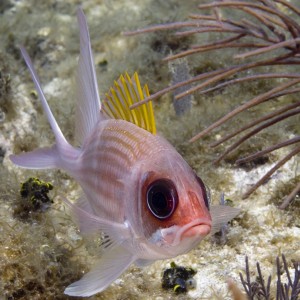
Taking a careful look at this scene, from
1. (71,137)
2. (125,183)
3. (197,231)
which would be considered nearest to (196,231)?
(197,231)

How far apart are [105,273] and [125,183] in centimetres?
44

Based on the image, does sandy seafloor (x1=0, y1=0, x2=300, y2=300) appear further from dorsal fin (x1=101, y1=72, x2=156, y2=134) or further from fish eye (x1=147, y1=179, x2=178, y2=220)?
fish eye (x1=147, y1=179, x2=178, y2=220)

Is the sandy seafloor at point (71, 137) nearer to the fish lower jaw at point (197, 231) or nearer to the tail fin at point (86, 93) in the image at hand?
the tail fin at point (86, 93)

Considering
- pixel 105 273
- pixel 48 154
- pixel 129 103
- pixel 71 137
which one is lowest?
pixel 71 137

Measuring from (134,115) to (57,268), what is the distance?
47.9 inches

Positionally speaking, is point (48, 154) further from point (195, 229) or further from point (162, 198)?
point (195, 229)

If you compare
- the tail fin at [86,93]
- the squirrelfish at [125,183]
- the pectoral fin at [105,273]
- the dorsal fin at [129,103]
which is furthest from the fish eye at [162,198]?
the tail fin at [86,93]

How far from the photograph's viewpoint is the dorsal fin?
209 cm

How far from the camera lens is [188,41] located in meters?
5.34

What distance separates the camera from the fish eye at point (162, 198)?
5.22ft

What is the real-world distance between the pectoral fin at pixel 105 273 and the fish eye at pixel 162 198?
36cm

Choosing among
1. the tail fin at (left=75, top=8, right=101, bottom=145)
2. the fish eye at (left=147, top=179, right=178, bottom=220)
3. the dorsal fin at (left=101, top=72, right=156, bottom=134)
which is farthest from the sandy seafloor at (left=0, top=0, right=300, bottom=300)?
the fish eye at (left=147, top=179, right=178, bottom=220)

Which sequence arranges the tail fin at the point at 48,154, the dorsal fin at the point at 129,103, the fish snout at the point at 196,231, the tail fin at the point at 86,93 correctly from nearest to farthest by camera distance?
the fish snout at the point at 196,231 → the dorsal fin at the point at 129,103 → the tail fin at the point at 86,93 → the tail fin at the point at 48,154

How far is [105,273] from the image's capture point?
1.88 meters
